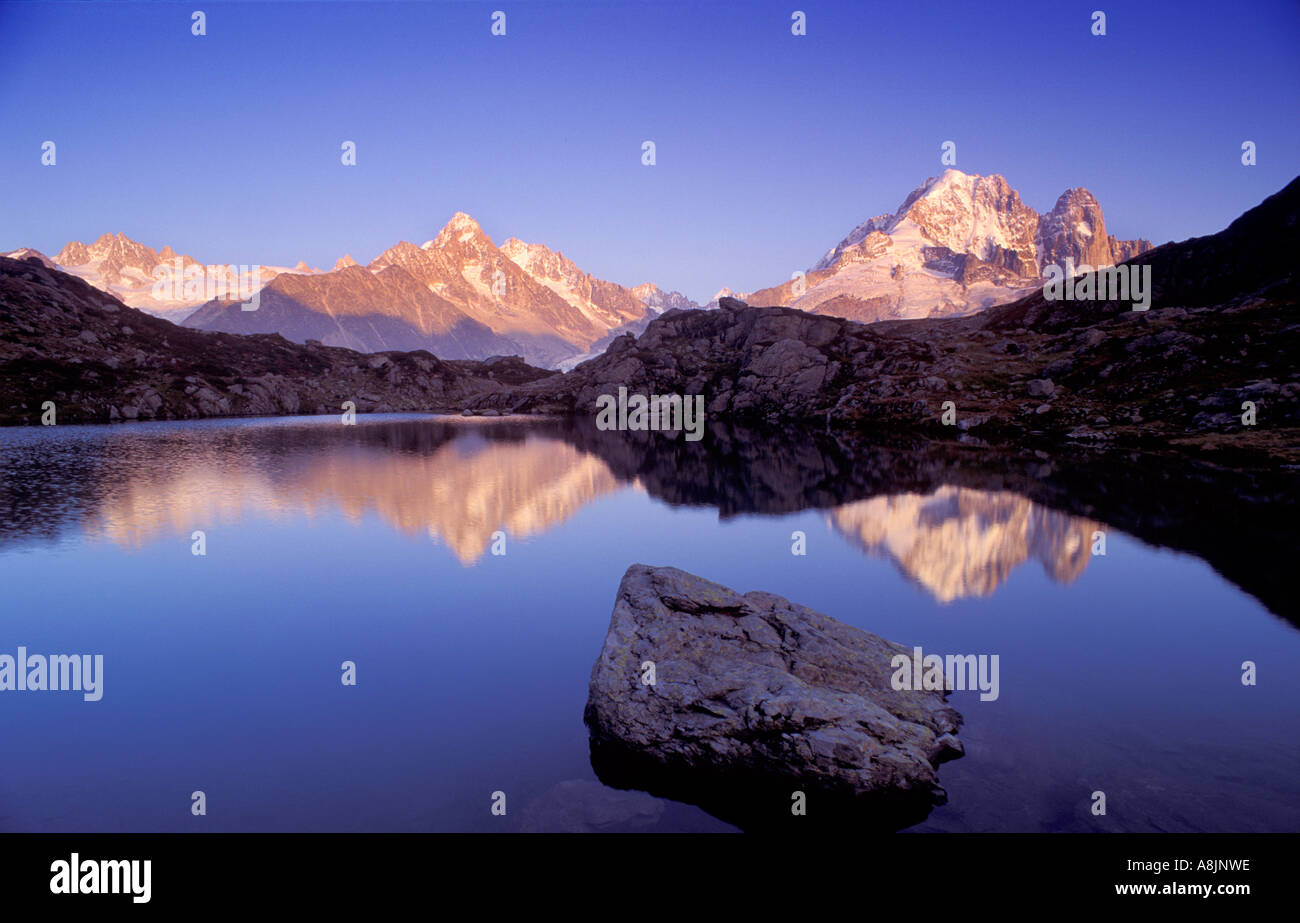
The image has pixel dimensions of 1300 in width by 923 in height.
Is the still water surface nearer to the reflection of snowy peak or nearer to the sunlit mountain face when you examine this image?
the reflection of snowy peak

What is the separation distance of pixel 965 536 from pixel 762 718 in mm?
35581

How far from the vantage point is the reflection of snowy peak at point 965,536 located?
3828 centimetres

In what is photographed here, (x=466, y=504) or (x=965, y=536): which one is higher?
(x=466, y=504)

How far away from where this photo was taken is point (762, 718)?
17031 mm

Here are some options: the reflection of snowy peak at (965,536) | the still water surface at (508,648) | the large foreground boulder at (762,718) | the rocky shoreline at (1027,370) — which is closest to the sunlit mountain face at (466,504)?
the reflection of snowy peak at (965,536)

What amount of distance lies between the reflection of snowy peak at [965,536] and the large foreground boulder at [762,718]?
1569 centimetres

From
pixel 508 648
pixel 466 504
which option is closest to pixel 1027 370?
pixel 466 504

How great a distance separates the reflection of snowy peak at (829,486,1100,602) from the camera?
38.3 m

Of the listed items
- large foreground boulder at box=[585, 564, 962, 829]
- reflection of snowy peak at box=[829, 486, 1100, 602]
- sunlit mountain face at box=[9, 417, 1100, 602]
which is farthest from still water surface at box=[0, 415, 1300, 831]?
large foreground boulder at box=[585, 564, 962, 829]

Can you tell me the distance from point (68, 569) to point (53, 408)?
15167cm

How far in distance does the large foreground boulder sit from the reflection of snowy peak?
15685 mm

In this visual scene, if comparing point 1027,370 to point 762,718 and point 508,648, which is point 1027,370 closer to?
point 508,648
